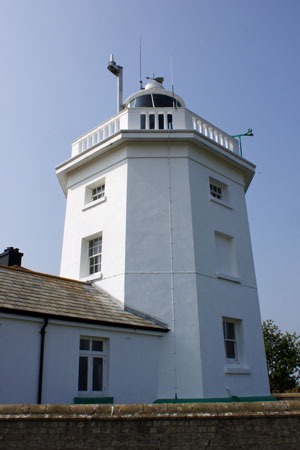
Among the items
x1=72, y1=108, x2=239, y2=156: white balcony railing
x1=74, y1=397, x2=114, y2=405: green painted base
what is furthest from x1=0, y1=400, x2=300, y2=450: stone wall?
x1=72, y1=108, x2=239, y2=156: white balcony railing

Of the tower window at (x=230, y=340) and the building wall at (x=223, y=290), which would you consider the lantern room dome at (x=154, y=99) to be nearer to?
the building wall at (x=223, y=290)

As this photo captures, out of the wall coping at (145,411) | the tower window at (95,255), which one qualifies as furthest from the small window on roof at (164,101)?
the wall coping at (145,411)

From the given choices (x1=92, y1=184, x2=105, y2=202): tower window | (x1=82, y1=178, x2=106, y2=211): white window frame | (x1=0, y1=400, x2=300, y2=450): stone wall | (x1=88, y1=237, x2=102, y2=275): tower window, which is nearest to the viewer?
(x1=0, y1=400, x2=300, y2=450): stone wall

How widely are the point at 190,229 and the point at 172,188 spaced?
1.77 m

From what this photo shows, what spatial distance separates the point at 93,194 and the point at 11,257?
13.7 ft

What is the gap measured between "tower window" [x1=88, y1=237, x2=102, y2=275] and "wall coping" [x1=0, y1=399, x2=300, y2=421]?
8980 mm

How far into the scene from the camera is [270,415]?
7.04 meters

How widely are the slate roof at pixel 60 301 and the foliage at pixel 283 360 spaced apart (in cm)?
2147

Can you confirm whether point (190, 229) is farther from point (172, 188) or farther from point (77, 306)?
point (77, 306)

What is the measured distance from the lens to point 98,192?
17.0m

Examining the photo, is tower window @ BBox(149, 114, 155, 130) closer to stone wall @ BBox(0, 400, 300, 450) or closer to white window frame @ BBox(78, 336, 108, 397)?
white window frame @ BBox(78, 336, 108, 397)

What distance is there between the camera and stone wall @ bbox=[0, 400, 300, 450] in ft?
21.5

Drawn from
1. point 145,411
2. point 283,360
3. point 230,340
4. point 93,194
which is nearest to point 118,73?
point 93,194

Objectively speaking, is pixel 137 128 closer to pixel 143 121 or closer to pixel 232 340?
pixel 143 121
